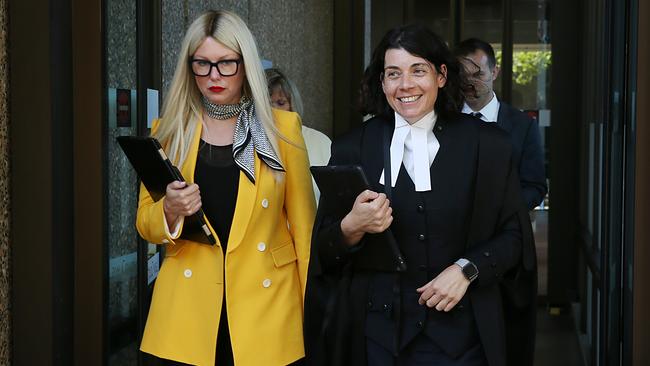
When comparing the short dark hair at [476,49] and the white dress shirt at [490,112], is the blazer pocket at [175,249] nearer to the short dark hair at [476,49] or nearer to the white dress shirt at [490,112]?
the white dress shirt at [490,112]

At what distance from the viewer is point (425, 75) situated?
286cm

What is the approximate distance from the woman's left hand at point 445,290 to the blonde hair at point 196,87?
24.0 inches

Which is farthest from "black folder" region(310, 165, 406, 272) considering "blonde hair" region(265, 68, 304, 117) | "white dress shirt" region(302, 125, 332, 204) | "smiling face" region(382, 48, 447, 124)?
"blonde hair" region(265, 68, 304, 117)

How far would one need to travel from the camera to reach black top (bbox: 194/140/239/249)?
2953 mm

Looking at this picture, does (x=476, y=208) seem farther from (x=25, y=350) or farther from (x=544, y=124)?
(x=544, y=124)

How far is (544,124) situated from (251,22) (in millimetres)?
3087

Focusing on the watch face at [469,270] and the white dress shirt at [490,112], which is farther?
the white dress shirt at [490,112]

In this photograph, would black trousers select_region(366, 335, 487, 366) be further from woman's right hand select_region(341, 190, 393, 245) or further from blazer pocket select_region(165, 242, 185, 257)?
blazer pocket select_region(165, 242, 185, 257)

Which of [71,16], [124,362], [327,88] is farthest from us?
[327,88]

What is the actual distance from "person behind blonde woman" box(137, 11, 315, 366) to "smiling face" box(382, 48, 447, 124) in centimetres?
37

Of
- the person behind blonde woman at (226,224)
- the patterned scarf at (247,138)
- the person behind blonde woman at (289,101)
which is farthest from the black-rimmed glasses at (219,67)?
the person behind blonde woman at (289,101)

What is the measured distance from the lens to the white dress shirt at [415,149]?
9.33ft

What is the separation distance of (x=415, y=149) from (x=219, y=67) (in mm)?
592

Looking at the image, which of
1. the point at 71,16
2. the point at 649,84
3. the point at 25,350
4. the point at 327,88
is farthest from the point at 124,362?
the point at 327,88
